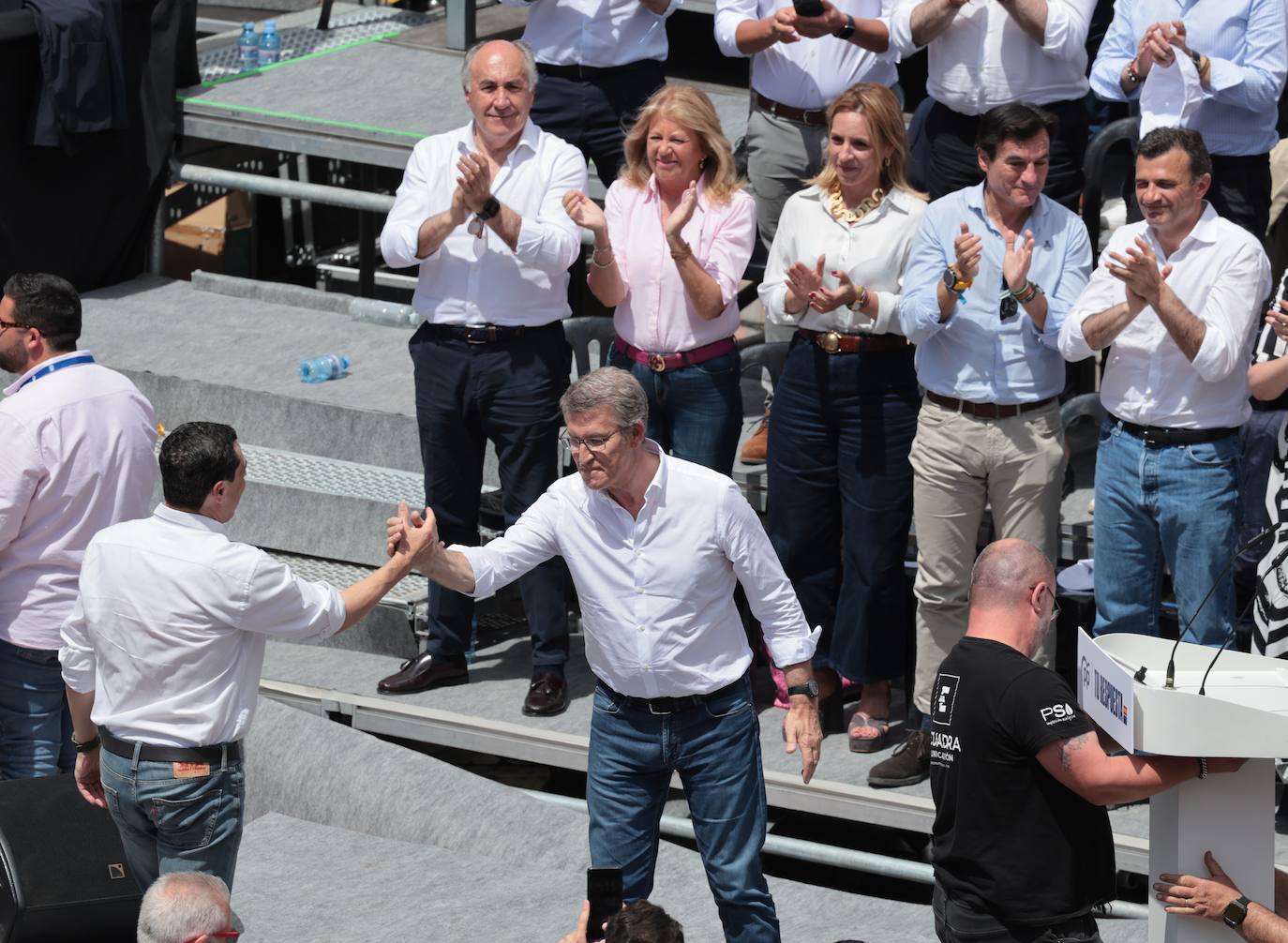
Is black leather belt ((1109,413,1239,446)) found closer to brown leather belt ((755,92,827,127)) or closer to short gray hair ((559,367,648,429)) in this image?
short gray hair ((559,367,648,429))

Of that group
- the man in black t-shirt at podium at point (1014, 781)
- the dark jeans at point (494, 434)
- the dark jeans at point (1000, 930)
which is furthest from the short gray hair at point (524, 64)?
the dark jeans at point (1000, 930)

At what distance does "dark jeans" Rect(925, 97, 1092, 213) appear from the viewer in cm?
625

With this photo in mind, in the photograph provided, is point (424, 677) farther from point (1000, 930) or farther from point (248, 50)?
point (248, 50)

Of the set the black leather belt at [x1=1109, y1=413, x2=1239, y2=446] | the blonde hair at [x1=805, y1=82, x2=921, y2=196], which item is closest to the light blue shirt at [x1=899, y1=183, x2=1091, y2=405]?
the blonde hair at [x1=805, y1=82, x2=921, y2=196]

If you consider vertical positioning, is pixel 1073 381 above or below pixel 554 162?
below

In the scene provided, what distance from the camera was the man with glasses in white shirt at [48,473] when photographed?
536 cm

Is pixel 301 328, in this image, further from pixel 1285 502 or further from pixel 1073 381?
pixel 1285 502

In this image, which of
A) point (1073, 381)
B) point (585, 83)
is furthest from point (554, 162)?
point (1073, 381)

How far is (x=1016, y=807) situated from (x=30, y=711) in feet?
10.3

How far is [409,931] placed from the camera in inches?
213

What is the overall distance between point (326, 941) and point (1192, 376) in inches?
113

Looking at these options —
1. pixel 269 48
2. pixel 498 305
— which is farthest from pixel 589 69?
pixel 269 48

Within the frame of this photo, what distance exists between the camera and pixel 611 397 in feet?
14.8

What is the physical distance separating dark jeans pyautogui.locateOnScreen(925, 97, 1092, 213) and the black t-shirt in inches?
107
